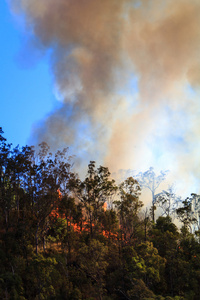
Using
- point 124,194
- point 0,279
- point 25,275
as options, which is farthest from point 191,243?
point 0,279

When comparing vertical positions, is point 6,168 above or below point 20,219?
above

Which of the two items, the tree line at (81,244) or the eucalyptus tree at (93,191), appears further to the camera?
the eucalyptus tree at (93,191)

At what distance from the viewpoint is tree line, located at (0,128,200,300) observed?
26.6 metres

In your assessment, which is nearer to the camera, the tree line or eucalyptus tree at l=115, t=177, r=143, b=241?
the tree line

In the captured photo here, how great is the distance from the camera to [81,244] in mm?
30766

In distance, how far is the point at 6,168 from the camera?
34.2m

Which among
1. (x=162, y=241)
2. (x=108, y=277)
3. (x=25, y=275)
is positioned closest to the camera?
(x=25, y=275)

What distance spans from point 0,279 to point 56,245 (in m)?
14.9

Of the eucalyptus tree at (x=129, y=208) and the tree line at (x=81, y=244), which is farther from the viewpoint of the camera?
the eucalyptus tree at (x=129, y=208)

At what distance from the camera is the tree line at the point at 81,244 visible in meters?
26.6

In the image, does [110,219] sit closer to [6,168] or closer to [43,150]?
[43,150]

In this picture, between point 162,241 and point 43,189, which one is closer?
point 43,189

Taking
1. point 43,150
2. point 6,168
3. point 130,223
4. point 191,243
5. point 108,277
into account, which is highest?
point 43,150

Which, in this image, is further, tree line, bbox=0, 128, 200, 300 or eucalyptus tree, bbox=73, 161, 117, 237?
eucalyptus tree, bbox=73, 161, 117, 237
